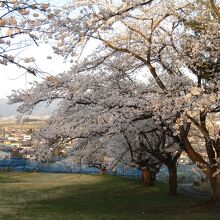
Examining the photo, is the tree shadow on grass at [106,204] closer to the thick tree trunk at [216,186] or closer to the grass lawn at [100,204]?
the grass lawn at [100,204]

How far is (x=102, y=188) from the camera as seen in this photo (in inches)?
1085

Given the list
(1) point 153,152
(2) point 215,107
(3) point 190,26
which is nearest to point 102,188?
(1) point 153,152

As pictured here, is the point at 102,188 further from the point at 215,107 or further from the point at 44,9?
the point at 44,9

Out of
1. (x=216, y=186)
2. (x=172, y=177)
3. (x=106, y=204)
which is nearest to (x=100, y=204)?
(x=106, y=204)

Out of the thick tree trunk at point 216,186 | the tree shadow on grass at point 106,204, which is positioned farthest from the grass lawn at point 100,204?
the thick tree trunk at point 216,186

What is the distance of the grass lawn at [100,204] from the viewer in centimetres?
1495

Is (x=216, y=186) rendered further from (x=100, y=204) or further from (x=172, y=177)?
(x=172, y=177)

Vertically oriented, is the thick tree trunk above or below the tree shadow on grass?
above

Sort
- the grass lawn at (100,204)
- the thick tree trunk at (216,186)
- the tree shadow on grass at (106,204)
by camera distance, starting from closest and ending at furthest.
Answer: the grass lawn at (100,204) → the tree shadow on grass at (106,204) → the thick tree trunk at (216,186)

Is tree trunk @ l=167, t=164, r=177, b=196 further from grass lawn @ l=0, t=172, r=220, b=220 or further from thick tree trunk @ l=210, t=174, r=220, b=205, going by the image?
thick tree trunk @ l=210, t=174, r=220, b=205

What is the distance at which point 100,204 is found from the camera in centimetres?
1962

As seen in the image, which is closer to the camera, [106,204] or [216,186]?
[216,186]

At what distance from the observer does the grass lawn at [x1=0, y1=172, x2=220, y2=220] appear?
14.9 metres

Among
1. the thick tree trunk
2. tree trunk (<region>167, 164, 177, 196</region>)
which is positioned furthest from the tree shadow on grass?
the thick tree trunk
